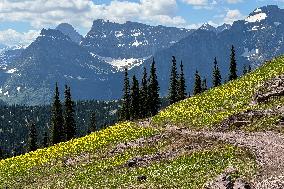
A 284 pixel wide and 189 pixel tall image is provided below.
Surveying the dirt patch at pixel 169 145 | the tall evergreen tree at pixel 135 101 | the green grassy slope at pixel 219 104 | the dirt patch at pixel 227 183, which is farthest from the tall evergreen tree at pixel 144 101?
the dirt patch at pixel 227 183

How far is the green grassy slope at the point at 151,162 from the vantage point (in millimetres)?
34969

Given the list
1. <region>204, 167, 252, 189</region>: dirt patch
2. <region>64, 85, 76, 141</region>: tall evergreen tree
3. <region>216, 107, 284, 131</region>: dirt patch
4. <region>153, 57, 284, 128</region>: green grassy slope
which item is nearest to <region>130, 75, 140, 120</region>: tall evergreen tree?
<region>64, 85, 76, 141</region>: tall evergreen tree

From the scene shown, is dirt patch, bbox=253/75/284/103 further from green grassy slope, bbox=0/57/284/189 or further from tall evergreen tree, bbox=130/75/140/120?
tall evergreen tree, bbox=130/75/140/120

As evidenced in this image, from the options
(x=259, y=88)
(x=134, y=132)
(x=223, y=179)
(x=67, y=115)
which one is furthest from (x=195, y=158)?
(x=67, y=115)

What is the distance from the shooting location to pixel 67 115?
4916 inches

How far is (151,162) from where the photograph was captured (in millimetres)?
41406

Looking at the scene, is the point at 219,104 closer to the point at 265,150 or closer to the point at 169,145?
the point at 169,145

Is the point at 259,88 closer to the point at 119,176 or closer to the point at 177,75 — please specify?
the point at 119,176

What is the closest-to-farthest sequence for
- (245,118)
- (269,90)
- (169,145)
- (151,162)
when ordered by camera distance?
1. (151,162)
2. (169,145)
3. (245,118)
4. (269,90)

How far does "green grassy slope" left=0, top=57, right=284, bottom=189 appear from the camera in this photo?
3497 cm

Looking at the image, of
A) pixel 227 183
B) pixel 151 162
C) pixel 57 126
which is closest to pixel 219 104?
pixel 151 162

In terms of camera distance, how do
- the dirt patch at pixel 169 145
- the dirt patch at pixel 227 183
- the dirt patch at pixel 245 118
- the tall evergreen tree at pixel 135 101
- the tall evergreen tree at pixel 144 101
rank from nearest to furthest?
the dirt patch at pixel 227 183 < the dirt patch at pixel 169 145 < the dirt patch at pixel 245 118 < the tall evergreen tree at pixel 135 101 < the tall evergreen tree at pixel 144 101

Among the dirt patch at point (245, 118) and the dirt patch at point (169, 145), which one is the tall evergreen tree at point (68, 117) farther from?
the dirt patch at point (245, 118)

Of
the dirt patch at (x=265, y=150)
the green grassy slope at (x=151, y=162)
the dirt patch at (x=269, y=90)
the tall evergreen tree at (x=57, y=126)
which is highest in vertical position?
the dirt patch at (x=269, y=90)
